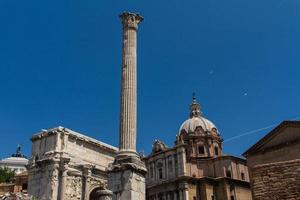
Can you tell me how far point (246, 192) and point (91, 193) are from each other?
21.2 m

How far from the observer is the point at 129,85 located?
61.4 ft

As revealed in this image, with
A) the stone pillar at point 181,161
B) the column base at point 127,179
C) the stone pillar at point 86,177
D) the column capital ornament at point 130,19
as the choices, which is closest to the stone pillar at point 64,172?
the stone pillar at point 86,177

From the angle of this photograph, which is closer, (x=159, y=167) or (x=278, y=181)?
(x=278, y=181)

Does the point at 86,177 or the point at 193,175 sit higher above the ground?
the point at 193,175

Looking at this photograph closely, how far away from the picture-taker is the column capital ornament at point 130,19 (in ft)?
66.8

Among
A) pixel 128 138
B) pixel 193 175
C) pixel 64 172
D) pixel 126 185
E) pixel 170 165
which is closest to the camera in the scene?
pixel 126 185

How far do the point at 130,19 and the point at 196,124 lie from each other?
3645cm

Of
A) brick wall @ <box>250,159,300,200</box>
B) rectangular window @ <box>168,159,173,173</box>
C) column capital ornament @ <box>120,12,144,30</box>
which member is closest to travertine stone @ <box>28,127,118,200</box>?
rectangular window @ <box>168,159,173,173</box>

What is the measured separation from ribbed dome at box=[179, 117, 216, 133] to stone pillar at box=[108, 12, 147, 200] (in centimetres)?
3574

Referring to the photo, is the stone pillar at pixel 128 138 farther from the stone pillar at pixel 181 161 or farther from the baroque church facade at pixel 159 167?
the stone pillar at pixel 181 161

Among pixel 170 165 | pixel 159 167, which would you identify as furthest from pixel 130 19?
pixel 159 167

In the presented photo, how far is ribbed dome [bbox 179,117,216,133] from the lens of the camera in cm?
5528

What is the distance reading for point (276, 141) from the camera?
32.1 metres

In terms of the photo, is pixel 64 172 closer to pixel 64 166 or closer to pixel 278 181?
pixel 64 166
